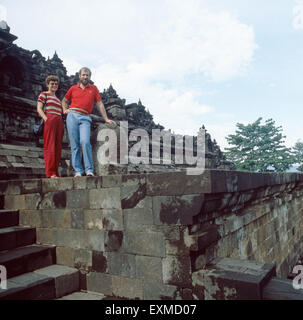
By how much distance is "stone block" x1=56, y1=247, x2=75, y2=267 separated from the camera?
131 inches

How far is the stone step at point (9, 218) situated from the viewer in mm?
3752

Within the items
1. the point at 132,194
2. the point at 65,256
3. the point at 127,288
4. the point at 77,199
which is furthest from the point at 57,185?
the point at 127,288

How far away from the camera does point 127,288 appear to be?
284 centimetres

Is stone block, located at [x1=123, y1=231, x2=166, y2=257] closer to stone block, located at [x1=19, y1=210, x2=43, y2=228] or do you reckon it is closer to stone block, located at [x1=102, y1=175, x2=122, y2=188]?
stone block, located at [x1=102, y1=175, x2=122, y2=188]

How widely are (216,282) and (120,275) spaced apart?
116 centimetres

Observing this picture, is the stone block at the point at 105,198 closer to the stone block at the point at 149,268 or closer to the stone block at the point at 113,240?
the stone block at the point at 113,240

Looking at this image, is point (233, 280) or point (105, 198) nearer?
point (233, 280)

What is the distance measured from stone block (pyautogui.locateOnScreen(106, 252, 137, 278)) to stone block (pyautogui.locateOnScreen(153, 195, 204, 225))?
0.58 meters

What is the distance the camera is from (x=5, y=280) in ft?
9.12

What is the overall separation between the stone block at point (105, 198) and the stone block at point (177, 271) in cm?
86

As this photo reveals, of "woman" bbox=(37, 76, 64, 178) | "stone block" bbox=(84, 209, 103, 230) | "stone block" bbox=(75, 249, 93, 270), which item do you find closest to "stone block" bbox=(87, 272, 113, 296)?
"stone block" bbox=(75, 249, 93, 270)

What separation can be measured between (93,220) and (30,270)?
100 cm

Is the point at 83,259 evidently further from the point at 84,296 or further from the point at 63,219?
the point at 63,219
